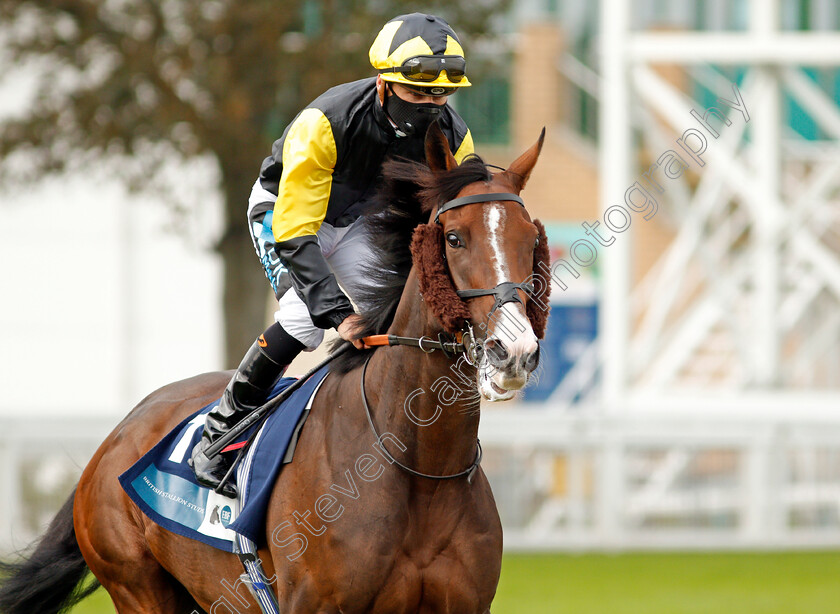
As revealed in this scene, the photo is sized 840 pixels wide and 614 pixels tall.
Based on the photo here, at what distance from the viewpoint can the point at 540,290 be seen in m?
3.04

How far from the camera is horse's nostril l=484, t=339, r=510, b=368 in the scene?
9.11 ft

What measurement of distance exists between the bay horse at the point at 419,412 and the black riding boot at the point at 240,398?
→ 0.19 m

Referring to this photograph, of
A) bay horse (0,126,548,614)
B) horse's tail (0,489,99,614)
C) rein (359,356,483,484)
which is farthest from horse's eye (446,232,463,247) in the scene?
horse's tail (0,489,99,614)

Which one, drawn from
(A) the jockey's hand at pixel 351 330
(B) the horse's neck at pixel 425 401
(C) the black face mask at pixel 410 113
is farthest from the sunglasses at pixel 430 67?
(A) the jockey's hand at pixel 351 330

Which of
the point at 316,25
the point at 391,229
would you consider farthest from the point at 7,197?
the point at 391,229

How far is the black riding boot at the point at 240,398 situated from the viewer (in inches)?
145

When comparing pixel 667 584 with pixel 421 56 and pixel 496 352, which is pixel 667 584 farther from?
pixel 496 352

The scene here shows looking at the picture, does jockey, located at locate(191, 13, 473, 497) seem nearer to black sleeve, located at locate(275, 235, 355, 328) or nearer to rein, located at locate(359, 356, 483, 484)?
black sleeve, located at locate(275, 235, 355, 328)

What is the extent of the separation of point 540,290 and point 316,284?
2.15 feet

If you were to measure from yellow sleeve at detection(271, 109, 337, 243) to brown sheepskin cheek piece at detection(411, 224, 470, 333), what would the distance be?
467 millimetres

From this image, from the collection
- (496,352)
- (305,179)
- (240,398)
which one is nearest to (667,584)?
(240,398)

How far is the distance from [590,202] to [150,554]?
445 inches

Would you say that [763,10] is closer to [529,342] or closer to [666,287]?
[666,287]

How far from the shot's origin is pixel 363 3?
10.4m
